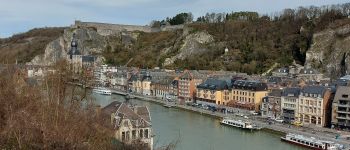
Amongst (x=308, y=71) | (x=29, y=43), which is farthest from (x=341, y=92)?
(x=29, y=43)

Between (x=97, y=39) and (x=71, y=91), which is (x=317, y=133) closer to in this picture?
(x=71, y=91)

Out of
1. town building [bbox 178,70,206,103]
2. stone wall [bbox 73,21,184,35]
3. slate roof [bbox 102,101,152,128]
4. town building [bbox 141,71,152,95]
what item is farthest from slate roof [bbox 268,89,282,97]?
stone wall [bbox 73,21,184,35]

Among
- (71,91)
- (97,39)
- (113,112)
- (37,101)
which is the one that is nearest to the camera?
(37,101)

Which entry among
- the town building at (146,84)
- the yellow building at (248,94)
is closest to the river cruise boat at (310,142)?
the yellow building at (248,94)

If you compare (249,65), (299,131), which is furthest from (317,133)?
(249,65)

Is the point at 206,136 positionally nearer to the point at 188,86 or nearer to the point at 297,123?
the point at 297,123

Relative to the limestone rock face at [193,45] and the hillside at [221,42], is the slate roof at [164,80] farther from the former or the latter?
the limestone rock face at [193,45]
